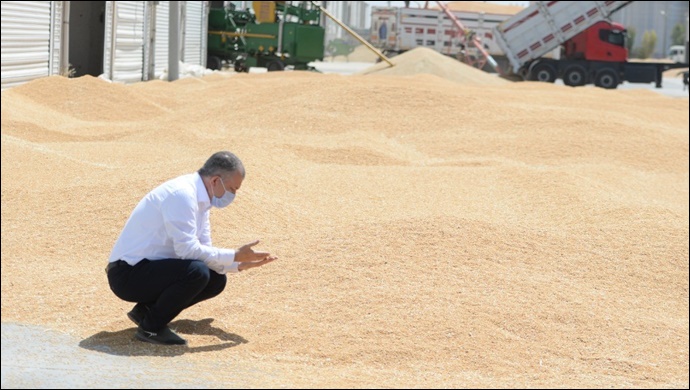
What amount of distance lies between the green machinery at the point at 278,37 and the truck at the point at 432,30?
10420 mm

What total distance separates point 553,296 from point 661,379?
1602 millimetres

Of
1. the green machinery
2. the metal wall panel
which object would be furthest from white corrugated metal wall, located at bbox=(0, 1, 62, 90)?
the green machinery

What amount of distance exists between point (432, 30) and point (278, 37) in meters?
12.5

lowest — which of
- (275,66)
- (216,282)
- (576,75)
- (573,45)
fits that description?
(216,282)

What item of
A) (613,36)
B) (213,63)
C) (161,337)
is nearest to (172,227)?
(161,337)

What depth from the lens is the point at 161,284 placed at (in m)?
6.48

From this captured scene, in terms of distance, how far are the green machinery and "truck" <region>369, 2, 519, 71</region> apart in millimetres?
10420

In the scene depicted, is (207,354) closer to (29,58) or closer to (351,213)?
(351,213)

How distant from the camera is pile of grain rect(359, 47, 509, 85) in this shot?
36.0 m

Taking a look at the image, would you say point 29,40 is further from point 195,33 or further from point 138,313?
point 138,313

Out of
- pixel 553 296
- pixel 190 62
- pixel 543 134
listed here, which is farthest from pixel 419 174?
pixel 190 62

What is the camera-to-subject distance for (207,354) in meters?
6.44

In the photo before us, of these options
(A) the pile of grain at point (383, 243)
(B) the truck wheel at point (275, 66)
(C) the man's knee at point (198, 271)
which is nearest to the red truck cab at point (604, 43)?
(B) the truck wheel at point (275, 66)

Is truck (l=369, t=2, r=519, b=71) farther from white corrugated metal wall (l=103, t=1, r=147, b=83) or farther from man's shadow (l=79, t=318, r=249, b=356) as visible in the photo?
man's shadow (l=79, t=318, r=249, b=356)
